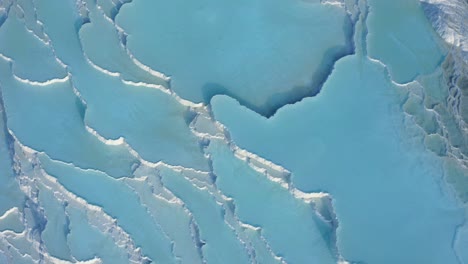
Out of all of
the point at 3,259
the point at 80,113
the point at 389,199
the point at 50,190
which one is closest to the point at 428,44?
the point at 389,199

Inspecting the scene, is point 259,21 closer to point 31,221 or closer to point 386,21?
point 386,21

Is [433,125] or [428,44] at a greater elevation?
[428,44]

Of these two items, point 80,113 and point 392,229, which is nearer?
point 392,229

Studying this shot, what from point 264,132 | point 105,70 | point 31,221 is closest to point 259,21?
point 264,132

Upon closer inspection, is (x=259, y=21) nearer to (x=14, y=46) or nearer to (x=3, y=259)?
(x=14, y=46)

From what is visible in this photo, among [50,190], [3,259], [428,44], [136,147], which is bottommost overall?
[3,259]

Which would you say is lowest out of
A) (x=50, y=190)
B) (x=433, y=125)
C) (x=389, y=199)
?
(x=50, y=190)
